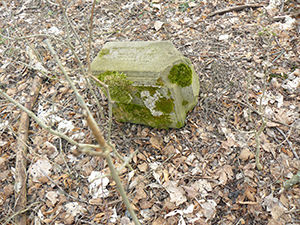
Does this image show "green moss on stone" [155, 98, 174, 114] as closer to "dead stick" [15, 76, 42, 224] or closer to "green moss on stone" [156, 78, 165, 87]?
→ "green moss on stone" [156, 78, 165, 87]

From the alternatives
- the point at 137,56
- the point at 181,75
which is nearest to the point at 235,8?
the point at 181,75

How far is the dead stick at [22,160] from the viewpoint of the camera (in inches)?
111

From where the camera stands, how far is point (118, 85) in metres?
2.77

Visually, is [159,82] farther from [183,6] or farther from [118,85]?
[183,6]

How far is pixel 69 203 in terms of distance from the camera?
9.15 ft

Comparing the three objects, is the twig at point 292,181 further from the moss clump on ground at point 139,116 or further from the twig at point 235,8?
the twig at point 235,8

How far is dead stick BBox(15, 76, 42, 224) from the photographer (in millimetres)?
2822

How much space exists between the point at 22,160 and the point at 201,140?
273 centimetres

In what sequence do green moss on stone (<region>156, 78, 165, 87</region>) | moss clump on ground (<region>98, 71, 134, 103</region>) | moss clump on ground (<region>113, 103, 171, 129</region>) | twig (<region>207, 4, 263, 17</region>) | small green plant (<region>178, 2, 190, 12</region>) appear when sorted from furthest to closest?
1. small green plant (<region>178, 2, 190, 12</region>)
2. twig (<region>207, 4, 263, 17</region>)
3. moss clump on ground (<region>113, 103, 171, 129</region>)
4. moss clump on ground (<region>98, 71, 134, 103</region>)
5. green moss on stone (<region>156, 78, 165, 87</region>)

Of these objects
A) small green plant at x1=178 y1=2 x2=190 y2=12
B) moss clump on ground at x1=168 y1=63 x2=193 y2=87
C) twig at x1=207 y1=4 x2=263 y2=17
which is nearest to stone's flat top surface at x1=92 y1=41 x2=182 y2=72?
moss clump on ground at x1=168 y1=63 x2=193 y2=87

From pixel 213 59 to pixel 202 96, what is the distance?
0.83 metres

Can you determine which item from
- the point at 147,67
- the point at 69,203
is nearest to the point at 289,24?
the point at 147,67

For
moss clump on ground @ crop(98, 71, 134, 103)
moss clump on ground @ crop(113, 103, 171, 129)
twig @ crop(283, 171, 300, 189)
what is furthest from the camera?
moss clump on ground @ crop(113, 103, 171, 129)

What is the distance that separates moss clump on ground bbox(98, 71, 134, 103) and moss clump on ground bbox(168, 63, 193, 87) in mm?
554
